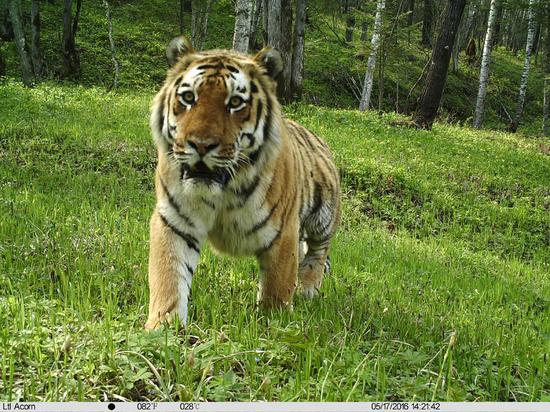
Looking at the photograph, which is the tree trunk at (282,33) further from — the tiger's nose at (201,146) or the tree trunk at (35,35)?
the tiger's nose at (201,146)

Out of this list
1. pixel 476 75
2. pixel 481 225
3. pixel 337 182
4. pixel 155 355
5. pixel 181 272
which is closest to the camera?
pixel 155 355

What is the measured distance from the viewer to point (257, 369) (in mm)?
2781

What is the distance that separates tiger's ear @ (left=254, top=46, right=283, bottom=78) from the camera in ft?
12.8

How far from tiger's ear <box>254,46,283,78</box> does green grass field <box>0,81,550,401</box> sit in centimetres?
165

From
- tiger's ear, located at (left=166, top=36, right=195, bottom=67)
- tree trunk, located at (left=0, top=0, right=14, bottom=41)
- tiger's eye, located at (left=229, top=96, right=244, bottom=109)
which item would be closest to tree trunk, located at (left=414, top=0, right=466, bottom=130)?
tiger's ear, located at (left=166, top=36, right=195, bottom=67)

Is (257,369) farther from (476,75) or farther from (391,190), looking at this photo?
(476,75)

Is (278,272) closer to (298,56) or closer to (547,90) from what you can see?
(298,56)

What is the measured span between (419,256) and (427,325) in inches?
133

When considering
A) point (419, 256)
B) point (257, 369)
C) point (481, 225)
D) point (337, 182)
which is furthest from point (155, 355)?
point (481, 225)

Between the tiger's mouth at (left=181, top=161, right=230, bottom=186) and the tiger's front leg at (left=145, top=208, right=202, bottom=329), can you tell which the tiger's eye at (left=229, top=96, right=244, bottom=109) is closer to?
the tiger's mouth at (left=181, top=161, right=230, bottom=186)

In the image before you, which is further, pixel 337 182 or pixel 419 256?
pixel 419 256

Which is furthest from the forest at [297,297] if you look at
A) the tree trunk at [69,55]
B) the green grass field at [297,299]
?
the tree trunk at [69,55]

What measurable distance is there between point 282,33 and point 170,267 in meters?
13.6

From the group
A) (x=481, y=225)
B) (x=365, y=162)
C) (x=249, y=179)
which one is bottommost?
(x=481, y=225)
